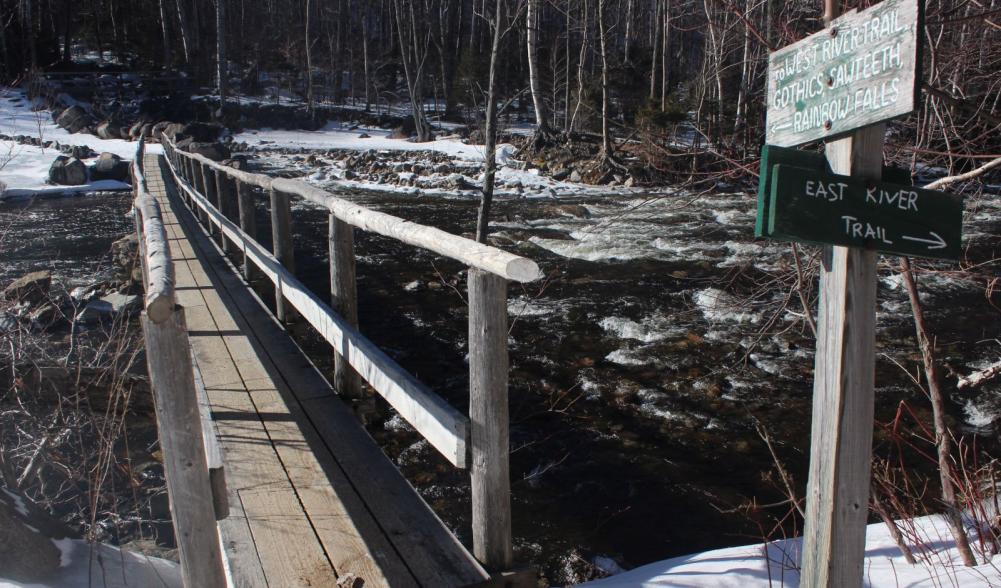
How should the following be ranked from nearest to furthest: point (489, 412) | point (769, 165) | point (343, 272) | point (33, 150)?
point (769, 165), point (489, 412), point (343, 272), point (33, 150)

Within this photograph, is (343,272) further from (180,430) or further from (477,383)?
(180,430)

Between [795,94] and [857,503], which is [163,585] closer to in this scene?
[857,503]

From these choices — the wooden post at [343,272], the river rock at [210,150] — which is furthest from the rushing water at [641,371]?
the river rock at [210,150]

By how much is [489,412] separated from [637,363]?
5686 mm

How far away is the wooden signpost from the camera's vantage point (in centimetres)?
196

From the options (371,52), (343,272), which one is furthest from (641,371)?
(371,52)

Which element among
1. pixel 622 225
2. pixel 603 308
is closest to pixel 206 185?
pixel 603 308

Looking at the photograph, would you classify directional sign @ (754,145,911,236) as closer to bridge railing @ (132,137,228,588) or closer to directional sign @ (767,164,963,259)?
directional sign @ (767,164,963,259)

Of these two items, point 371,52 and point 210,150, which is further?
point 371,52

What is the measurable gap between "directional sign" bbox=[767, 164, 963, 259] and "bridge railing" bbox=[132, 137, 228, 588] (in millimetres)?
1649

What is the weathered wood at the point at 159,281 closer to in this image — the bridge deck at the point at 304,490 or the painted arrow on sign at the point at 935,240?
the bridge deck at the point at 304,490

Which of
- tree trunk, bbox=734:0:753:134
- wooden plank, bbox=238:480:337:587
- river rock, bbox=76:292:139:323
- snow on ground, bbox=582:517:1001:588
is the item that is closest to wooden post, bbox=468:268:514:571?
wooden plank, bbox=238:480:337:587

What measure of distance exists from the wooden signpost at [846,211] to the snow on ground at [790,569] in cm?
128

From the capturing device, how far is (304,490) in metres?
3.31
